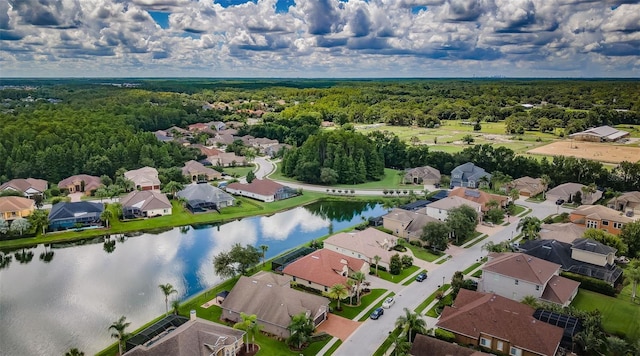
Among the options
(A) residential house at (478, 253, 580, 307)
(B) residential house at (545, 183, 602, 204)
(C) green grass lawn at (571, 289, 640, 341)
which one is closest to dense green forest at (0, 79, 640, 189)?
(B) residential house at (545, 183, 602, 204)

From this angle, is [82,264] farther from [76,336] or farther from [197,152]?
[197,152]

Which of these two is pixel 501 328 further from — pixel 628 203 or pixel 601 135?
pixel 601 135

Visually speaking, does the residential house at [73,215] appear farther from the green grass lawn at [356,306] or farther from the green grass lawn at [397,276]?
the green grass lawn at [397,276]

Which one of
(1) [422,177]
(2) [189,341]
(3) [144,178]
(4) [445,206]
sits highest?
(4) [445,206]

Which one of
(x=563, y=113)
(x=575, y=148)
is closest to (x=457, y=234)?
(x=575, y=148)

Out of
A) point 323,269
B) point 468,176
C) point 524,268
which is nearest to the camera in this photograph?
point 524,268

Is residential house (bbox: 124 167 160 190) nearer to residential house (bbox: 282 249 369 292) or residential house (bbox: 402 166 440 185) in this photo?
residential house (bbox: 282 249 369 292)

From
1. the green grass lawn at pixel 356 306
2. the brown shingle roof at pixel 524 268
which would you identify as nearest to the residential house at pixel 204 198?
the green grass lawn at pixel 356 306

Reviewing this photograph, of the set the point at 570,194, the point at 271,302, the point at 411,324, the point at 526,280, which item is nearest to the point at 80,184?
the point at 271,302
